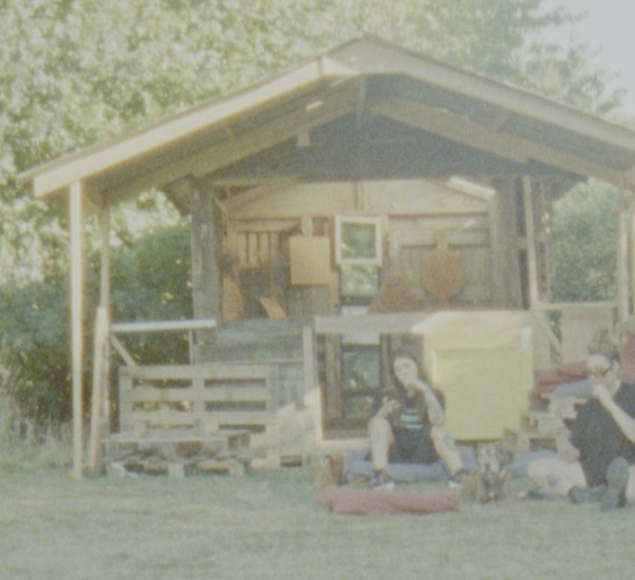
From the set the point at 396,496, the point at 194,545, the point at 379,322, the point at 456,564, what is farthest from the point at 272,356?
the point at 456,564

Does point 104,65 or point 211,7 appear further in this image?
point 211,7

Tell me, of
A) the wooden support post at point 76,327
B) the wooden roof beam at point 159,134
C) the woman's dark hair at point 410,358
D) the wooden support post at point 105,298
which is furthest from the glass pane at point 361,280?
the woman's dark hair at point 410,358

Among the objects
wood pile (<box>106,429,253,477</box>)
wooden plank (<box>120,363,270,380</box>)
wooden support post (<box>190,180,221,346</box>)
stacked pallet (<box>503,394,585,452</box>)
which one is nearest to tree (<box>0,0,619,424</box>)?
wooden support post (<box>190,180,221,346</box>)

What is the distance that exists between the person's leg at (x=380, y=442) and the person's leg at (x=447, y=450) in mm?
371

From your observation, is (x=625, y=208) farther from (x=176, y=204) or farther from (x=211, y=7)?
(x=211, y=7)

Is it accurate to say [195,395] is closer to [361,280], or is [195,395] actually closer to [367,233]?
[367,233]

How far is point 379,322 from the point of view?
13.6 m

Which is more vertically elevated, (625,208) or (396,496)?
(625,208)

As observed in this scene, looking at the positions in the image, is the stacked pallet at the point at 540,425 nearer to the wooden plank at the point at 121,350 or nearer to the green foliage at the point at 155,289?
the wooden plank at the point at 121,350

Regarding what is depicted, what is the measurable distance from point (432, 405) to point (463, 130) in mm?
4790

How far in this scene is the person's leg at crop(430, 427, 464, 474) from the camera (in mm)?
10242

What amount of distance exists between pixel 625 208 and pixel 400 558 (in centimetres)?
686

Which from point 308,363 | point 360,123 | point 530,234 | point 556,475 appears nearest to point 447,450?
point 556,475

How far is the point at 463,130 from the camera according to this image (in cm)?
1435
